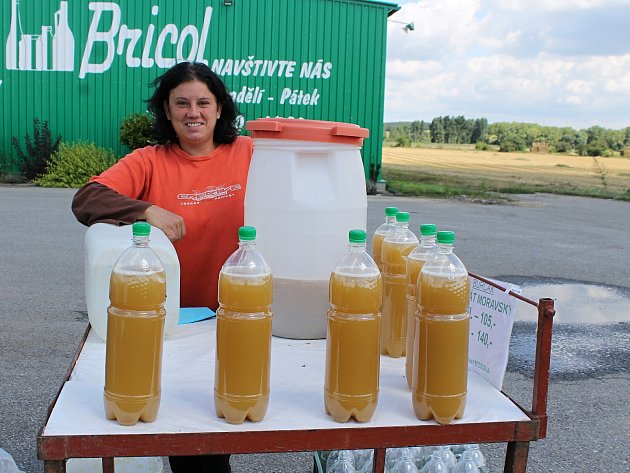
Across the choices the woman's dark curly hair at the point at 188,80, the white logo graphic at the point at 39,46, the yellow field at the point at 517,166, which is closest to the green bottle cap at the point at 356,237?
the woman's dark curly hair at the point at 188,80

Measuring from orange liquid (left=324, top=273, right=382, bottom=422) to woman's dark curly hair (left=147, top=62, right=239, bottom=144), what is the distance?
138cm

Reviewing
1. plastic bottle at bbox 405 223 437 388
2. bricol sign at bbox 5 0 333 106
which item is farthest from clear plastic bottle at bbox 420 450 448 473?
bricol sign at bbox 5 0 333 106

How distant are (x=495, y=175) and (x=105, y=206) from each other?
86.4ft

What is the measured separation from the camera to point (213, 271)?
2.88 m

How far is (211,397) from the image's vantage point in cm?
192

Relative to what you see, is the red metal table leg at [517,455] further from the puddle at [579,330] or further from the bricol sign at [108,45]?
the bricol sign at [108,45]

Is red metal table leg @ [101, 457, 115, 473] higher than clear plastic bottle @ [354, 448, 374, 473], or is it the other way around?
red metal table leg @ [101, 457, 115, 473]

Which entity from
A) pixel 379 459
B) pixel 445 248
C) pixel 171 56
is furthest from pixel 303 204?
pixel 171 56

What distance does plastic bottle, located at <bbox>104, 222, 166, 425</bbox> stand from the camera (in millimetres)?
1682

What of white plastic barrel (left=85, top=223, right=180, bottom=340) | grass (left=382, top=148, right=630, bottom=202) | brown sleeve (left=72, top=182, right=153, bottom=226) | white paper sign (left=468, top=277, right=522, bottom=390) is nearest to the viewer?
white paper sign (left=468, top=277, right=522, bottom=390)

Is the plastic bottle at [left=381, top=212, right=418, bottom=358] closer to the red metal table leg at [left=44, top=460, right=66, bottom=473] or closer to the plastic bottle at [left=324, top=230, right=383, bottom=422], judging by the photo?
the plastic bottle at [left=324, top=230, right=383, bottom=422]

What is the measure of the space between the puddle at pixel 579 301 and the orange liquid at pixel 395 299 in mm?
4124

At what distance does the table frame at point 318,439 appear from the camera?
1663 millimetres

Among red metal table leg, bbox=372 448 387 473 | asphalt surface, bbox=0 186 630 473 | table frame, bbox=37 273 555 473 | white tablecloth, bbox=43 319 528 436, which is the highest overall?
white tablecloth, bbox=43 319 528 436
